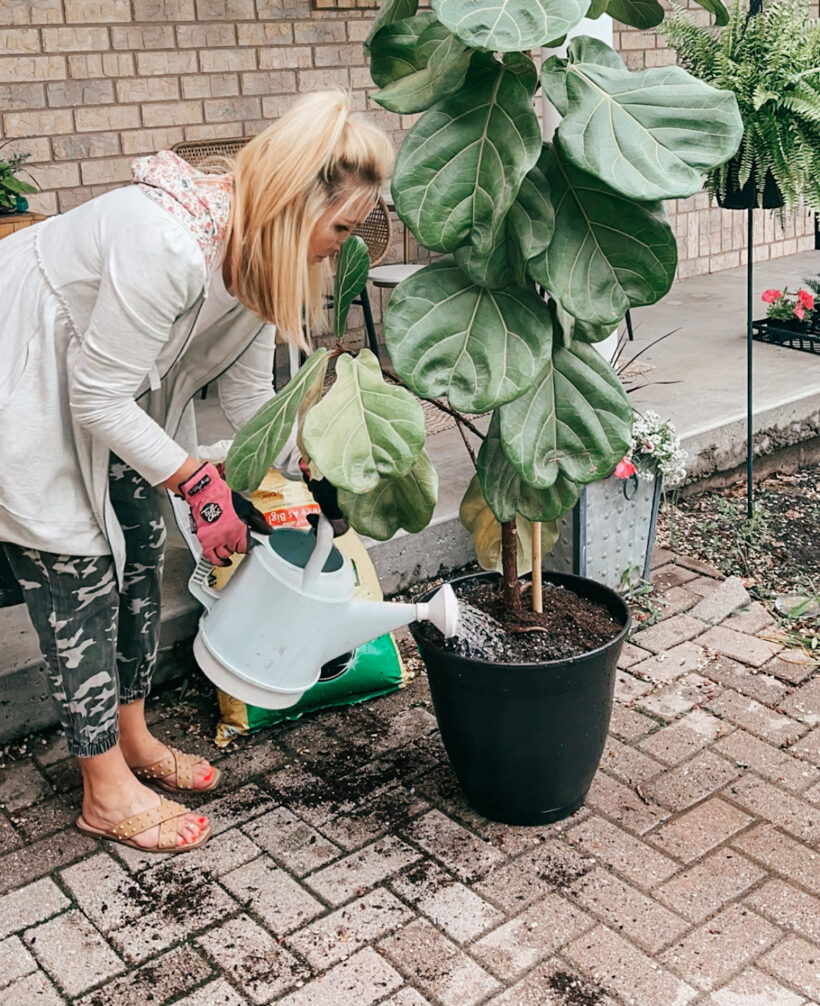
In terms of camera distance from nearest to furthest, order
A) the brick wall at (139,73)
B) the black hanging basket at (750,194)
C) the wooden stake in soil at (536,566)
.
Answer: the wooden stake in soil at (536,566)
the black hanging basket at (750,194)
the brick wall at (139,73)

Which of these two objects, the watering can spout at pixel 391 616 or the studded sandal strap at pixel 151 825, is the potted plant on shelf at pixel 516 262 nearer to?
the watering can spout at pixel 391 616

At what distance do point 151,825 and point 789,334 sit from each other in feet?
13.2

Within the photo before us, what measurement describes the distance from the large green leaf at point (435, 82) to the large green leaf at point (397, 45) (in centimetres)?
14

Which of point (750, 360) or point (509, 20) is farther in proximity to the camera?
point (750, 360)

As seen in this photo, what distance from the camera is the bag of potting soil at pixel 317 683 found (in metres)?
3.05

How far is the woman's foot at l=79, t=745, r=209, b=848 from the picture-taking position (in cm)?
263

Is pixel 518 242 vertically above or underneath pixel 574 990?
above

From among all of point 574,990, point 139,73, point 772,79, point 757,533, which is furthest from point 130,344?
point 139,73

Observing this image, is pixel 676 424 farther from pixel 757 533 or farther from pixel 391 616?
pixel 391 616

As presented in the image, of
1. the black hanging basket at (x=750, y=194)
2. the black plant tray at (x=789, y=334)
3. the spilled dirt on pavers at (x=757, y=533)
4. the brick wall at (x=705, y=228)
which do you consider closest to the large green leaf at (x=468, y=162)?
the black hanging basket at (x=750, y=194)

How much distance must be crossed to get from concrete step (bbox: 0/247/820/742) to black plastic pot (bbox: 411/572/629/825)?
98 centimetres

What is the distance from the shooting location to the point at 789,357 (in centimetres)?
541

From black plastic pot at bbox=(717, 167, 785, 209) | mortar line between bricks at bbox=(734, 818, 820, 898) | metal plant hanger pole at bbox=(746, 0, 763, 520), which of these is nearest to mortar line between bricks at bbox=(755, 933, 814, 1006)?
mortar line between bricks at bbox=(734, 818, 820, 898)

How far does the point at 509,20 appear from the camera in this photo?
6.04ft
